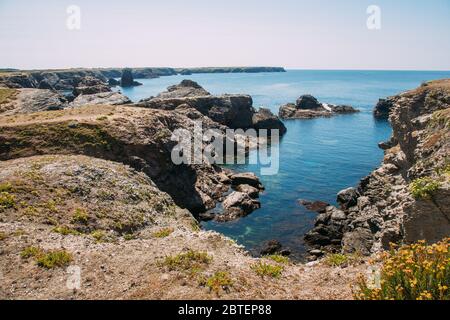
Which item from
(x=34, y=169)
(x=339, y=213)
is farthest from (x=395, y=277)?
(x=339, y=213)

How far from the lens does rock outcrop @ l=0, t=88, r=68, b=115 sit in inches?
3177

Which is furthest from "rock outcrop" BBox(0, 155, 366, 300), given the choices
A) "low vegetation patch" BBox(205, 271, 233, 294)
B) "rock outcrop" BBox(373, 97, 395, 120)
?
"rock outcrop" BBox(373, 97, 395, 120)

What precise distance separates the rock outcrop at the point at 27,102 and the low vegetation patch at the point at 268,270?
3023 inches

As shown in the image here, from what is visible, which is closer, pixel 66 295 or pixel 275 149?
pixel 66 295

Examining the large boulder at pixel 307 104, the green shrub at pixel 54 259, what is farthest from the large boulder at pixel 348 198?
the large boulder at pixel 307 104

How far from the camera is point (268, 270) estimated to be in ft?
59.0

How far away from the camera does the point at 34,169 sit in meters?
33.1

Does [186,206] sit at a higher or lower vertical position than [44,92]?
lower

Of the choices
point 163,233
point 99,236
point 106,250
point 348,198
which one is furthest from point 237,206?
point 106,250

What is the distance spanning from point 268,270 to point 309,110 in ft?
461

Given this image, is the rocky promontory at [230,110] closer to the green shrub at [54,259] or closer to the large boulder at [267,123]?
the large boulder at [267,123]

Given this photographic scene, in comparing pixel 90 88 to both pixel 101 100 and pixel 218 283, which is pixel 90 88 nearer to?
pixel 101 100

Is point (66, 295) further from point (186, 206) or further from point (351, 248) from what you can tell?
point (186, 206)

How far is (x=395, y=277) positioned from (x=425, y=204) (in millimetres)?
11178
